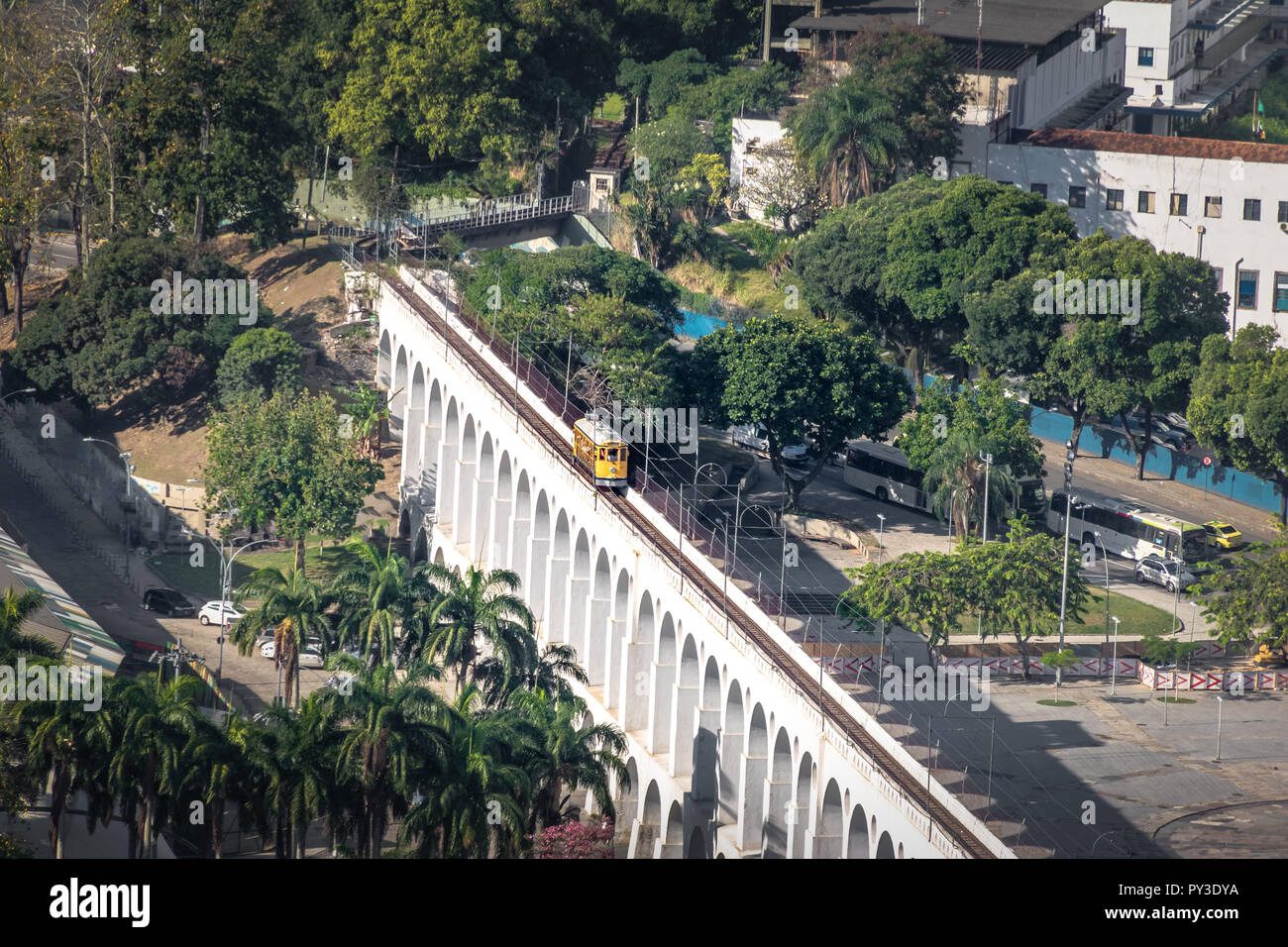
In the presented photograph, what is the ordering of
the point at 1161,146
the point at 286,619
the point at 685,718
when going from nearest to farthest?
the point at 685,718 → the point at 286,619 → the point at 1161,146

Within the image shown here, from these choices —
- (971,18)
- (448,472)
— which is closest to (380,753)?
(448,472)

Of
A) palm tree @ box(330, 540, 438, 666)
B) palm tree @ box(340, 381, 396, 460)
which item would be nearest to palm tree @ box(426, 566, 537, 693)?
palm tree @ box(330, 540, 438, 666)

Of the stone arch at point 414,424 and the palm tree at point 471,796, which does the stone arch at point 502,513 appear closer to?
the stone arch at point 414,424

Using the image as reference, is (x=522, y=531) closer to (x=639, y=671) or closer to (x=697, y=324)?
(x=639, y=671)

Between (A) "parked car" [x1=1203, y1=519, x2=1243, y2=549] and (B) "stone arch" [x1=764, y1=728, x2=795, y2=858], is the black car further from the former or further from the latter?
(A) "parked car" [x1=1203, y1=519, x2=1243, y2=549]

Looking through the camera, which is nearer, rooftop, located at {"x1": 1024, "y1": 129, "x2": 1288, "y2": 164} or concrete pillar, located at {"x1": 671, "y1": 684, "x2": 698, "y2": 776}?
concrete pillar, located at {"x1": 671, "y1": 684, "x2": 698, "y2": 776}

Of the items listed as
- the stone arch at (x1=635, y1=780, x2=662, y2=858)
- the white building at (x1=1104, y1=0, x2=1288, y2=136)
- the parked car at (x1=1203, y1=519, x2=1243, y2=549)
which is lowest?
the stone arch at (x1=635, y1=780, x2=662, y2=858)
